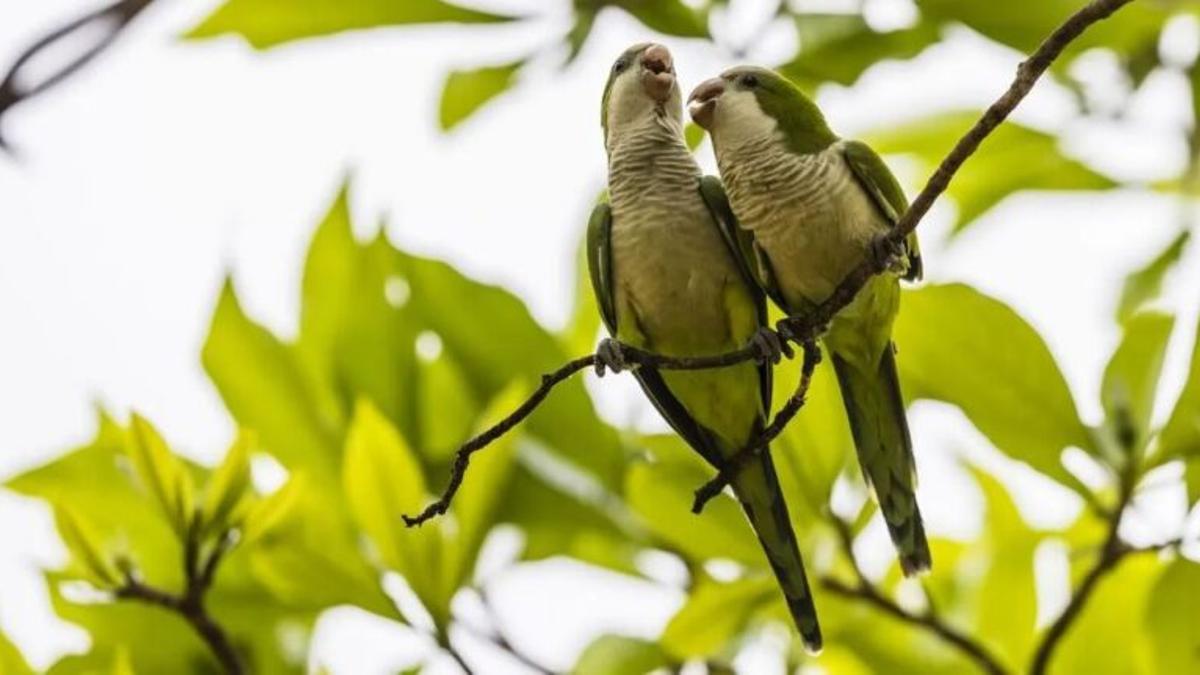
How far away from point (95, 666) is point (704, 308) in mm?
645

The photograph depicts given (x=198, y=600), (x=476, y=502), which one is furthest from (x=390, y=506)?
(x=198, y=600)

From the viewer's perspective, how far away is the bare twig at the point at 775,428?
0.62 meters

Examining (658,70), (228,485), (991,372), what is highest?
(658,70)

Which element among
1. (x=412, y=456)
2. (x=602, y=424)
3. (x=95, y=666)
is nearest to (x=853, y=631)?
(x=602, y=424)

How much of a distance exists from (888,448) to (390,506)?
1.36ft

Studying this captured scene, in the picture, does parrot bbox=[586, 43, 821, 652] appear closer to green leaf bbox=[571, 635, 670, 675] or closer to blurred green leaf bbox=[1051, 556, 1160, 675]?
green leaf bbox=[571, 635, 670, 675]

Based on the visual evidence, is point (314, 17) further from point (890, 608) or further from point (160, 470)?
point (890, 608)

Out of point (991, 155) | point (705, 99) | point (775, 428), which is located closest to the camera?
point (775, 428)

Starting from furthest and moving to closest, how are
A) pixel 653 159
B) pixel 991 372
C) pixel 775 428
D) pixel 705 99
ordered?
1. pixel 991 372
2. pixel 653 159
3. pixel 705 99
4. pixel 775 428

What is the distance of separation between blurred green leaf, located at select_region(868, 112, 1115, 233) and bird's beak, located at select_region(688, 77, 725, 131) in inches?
24.9

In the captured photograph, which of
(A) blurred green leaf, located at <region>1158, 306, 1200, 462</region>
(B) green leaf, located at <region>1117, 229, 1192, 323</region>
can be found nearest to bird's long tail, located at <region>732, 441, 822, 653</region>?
(A) blurred green leaf, located at <region>1158, 306, 1200, 462</region>

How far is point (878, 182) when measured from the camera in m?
0.83

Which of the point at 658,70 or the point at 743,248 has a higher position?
the point at 658,70

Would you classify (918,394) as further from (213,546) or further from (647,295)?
(213,546)
